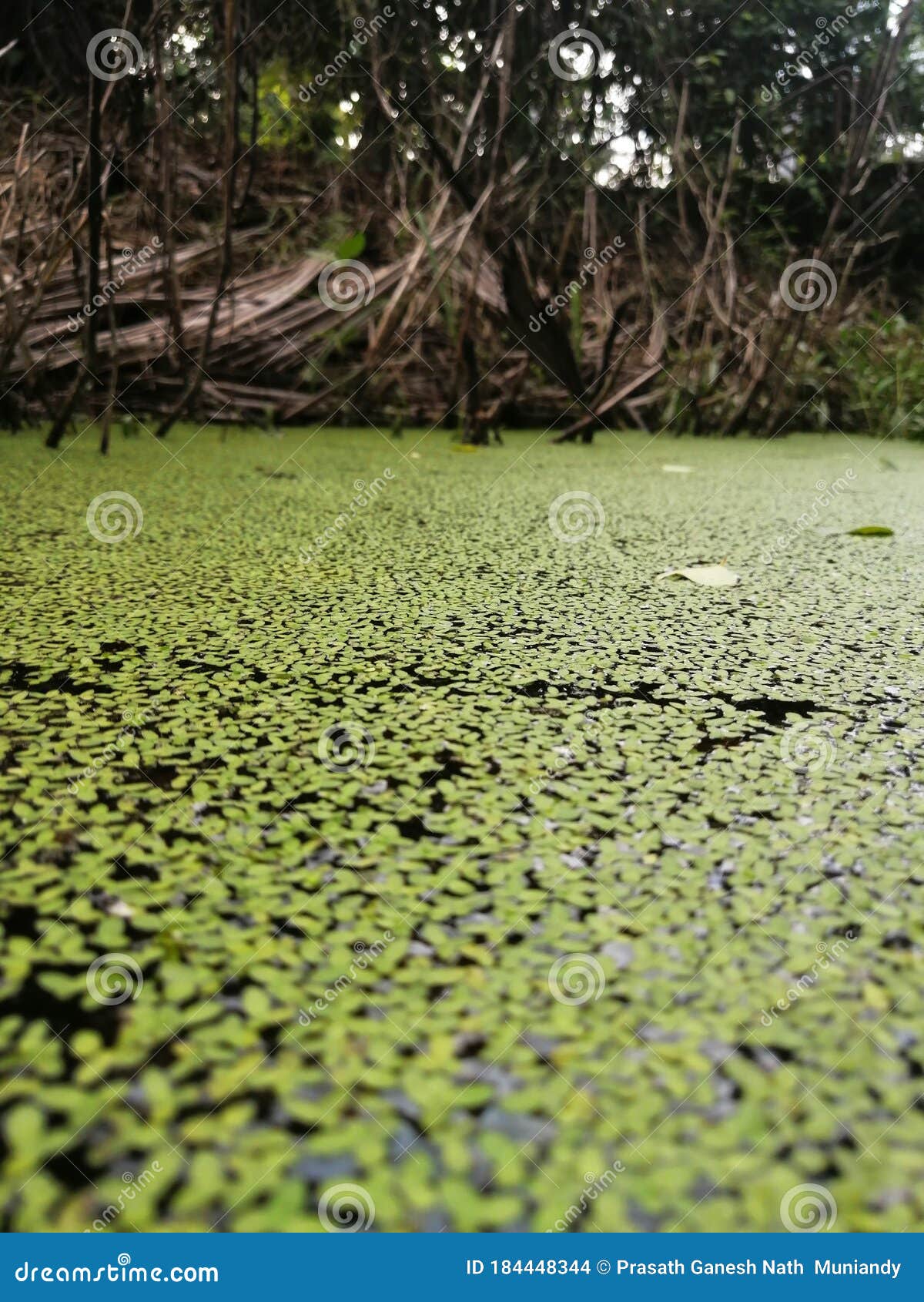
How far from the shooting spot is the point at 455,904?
2.21 ft

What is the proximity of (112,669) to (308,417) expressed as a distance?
2.31 m

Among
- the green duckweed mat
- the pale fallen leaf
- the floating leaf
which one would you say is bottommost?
the green duckweed mat

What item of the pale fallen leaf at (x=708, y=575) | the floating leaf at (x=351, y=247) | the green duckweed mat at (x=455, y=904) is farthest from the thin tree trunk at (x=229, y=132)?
the pale fallen leaf at (x=708, y=575)

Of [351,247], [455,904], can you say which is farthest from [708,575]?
[351,247]

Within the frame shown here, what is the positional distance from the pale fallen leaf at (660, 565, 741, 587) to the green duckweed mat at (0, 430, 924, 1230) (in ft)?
0.24

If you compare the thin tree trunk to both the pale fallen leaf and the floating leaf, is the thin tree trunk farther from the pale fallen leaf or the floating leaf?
the pale fallen leaf

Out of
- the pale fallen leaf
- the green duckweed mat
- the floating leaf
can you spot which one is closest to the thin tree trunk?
the floating leaf

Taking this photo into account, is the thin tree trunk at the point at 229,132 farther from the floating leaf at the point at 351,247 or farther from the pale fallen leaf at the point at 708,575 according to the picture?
the pale fallen leaf at the point at 708,575

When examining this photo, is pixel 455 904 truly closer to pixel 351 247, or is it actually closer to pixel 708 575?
pixel 708 575

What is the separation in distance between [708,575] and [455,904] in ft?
3.25

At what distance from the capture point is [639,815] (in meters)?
0.80

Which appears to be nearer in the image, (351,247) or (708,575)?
(708,575)

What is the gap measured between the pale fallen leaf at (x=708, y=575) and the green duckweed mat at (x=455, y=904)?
0.07 meters

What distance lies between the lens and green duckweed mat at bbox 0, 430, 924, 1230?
48 centimetres
